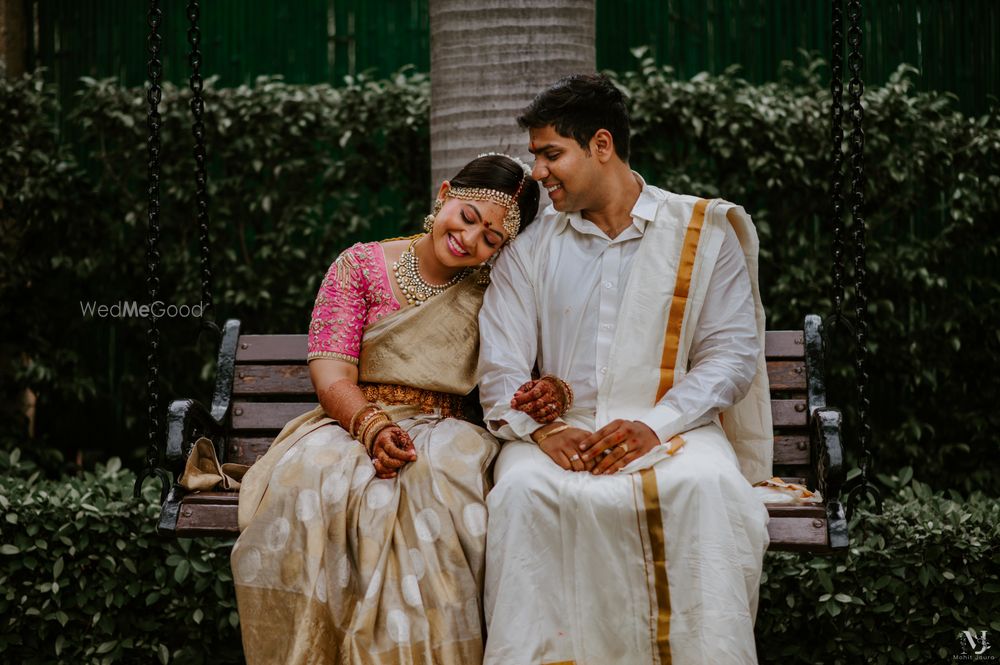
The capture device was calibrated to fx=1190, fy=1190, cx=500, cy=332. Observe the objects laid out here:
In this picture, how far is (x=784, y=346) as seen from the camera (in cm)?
429

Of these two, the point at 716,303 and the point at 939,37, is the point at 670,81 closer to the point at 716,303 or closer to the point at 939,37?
the point at 939,37

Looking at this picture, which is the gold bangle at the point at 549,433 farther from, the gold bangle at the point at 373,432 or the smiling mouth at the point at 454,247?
the smiling mouth at the point at 454,247

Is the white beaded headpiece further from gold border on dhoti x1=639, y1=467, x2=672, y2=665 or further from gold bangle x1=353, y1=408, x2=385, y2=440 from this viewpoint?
gold border on dhoti x1=639, y1=467, x2=672, y2=665

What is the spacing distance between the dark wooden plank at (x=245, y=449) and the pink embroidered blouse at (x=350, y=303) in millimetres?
513

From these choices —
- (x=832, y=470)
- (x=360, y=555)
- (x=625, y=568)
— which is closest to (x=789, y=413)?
(x=832, y=470)

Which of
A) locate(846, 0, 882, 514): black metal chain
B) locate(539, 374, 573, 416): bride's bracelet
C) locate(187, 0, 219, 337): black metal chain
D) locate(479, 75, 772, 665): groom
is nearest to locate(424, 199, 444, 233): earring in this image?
locate(479, 75, 772, 665): groom

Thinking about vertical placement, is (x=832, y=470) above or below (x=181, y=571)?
above

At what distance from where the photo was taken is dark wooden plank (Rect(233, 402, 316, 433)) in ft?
14.1

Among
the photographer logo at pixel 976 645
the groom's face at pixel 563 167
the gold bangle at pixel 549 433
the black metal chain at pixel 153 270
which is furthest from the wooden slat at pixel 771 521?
the photographer logo at pixel 976 645

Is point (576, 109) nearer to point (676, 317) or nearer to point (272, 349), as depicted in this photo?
point (676, 317)

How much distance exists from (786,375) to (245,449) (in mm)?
1954

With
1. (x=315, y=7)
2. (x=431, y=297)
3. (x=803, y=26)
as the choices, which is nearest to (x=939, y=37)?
(x=803, y=26)

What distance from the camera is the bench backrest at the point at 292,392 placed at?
4184mm

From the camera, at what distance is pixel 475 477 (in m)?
3.56
